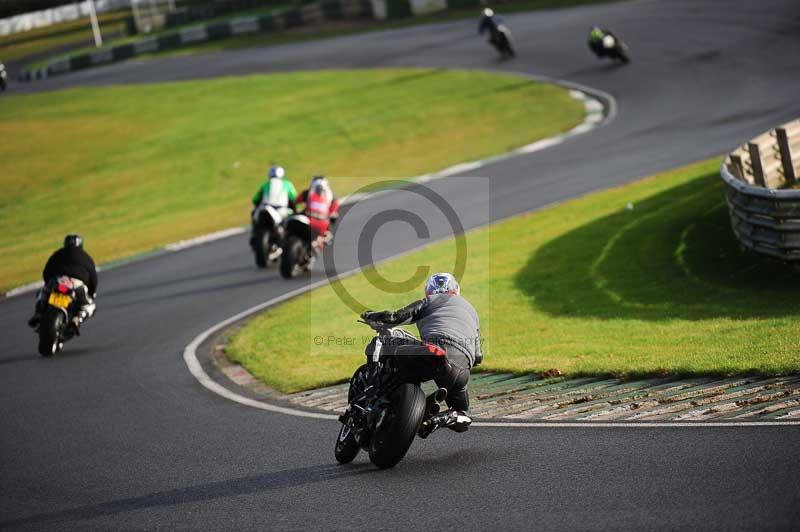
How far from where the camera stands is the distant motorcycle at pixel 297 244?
1836cm

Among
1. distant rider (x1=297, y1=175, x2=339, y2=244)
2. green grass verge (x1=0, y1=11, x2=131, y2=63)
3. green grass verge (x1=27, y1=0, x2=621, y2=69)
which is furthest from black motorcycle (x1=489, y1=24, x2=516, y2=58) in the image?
green grass verge (x1=0, y1=11, x2=131, y2=63)

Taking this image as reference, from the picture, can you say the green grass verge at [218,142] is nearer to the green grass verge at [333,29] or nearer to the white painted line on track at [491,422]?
the white painted line on track at [491,422]

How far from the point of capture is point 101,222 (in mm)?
27609

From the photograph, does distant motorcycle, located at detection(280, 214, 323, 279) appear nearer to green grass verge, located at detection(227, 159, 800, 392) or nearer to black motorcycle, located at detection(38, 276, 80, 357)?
green grass verge, located at detection(227, 159, 800, 392)

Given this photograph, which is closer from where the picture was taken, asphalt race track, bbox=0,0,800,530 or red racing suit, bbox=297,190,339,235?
asphalt race track, bbox=0,0,800,530

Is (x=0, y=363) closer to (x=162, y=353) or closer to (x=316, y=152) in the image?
(x=162, y=353)

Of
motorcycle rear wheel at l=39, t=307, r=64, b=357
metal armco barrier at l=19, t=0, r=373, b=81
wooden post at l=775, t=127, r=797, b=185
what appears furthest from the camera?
metal armco barrier at l=19, t=0, r=373, b=81

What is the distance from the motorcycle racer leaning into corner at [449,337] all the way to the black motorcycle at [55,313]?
784 centimetres

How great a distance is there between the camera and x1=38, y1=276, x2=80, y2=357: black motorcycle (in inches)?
590

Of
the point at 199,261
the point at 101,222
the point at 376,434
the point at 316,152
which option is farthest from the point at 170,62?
the point at 376,434

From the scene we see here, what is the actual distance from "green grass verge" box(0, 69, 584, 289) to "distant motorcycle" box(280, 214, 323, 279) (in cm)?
605

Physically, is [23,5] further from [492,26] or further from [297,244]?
[297,244]

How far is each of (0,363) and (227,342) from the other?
323 cm

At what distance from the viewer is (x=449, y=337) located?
858cm
